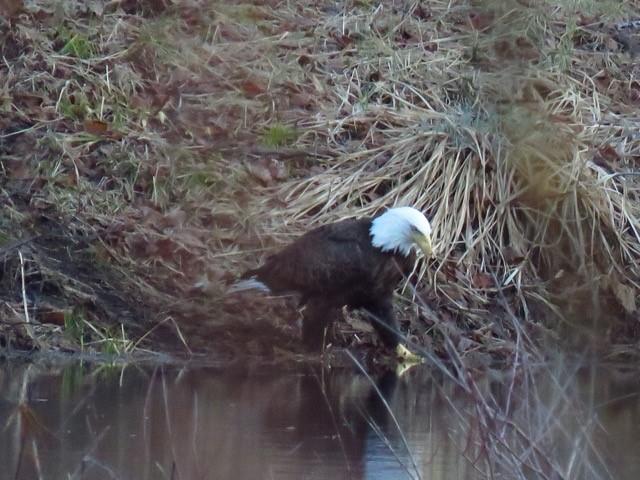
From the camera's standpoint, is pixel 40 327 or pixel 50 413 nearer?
pixel 50 413

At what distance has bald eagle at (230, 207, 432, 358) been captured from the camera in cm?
918

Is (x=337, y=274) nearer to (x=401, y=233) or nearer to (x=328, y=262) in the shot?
(x=328, y=262)

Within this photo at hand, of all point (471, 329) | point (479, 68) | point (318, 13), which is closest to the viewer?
point (471, 329)

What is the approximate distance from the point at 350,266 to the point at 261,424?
1770 mm

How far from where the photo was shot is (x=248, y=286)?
31.7ft

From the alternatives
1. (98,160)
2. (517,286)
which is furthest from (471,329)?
(98,160)

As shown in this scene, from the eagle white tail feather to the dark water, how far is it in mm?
539

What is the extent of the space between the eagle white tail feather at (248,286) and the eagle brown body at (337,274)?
0.17 ft

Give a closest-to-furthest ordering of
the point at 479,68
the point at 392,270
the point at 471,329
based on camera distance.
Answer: the point at 392,270 < the point at 471,329 < the point at 479,68

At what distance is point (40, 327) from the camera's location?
31.0ft

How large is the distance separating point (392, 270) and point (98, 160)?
277 cm

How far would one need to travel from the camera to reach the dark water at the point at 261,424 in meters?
6.54

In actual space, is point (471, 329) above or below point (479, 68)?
below

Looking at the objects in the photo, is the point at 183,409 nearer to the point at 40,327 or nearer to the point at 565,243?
the point at 40,327
